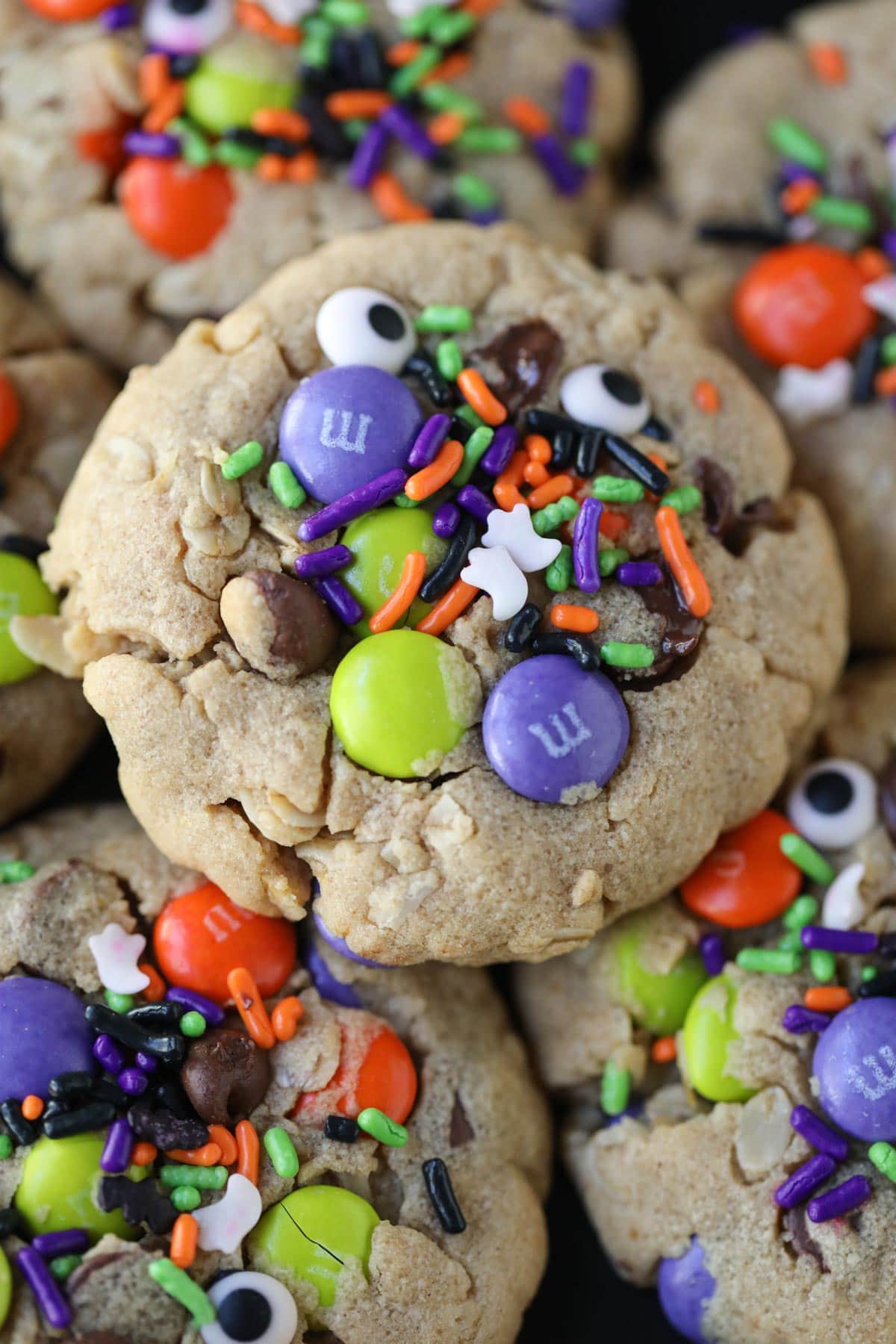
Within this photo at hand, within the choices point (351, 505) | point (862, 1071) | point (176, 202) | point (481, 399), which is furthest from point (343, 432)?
point (862, 1071)

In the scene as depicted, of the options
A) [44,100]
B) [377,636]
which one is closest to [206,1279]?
[377,636]

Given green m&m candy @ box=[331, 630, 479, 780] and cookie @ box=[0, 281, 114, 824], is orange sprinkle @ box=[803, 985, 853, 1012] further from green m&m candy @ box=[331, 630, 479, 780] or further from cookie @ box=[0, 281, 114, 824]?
cookie @ box=[0, 281, 114, 824]

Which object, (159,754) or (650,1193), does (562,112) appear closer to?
(159,754)

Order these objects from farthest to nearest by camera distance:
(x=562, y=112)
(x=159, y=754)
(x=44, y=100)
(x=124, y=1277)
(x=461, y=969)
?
1. (x=562, y=112)
2. (x=44, y=100)
3. (x=461, y=969)
4. (x=159, y=754)
5. (x=124, y=1277)

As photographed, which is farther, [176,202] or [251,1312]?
[176,202]

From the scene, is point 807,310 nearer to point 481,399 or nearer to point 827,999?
point 481,399
